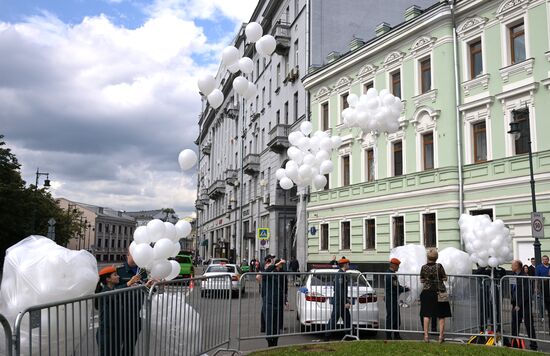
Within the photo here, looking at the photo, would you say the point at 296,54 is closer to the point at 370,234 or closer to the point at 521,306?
the point at 370,234

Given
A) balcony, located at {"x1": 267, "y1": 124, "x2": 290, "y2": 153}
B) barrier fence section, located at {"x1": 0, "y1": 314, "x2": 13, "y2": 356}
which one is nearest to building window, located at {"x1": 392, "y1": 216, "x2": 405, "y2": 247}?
balcony, located at {"x1": 267, "y1": 124, "x2": 290, "y2": 153}

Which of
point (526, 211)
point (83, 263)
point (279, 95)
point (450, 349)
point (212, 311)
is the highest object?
point (279, 95)

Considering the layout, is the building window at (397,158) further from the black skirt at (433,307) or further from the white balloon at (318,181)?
the black skirt at (433,307)

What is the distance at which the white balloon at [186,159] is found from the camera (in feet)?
32.3

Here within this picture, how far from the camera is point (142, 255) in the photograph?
769 centimetres

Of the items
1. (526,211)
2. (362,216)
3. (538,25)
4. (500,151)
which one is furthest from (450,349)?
(362,216)

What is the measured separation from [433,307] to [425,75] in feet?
56.7

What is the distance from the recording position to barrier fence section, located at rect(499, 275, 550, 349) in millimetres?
9219

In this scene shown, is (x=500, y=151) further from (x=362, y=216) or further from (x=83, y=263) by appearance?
(x=83, y=263)

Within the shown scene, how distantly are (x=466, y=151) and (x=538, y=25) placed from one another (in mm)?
5475

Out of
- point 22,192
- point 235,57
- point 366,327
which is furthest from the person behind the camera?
point 22,192

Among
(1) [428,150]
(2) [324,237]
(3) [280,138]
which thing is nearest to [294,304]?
(1) [428,150]

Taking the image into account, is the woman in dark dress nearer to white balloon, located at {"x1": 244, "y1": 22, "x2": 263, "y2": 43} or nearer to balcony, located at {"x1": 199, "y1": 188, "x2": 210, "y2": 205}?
white balloon, located at {"x1": 244, "y1": 22, "x2": 263, "y2": 43}

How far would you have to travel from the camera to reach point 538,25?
63.6ft
